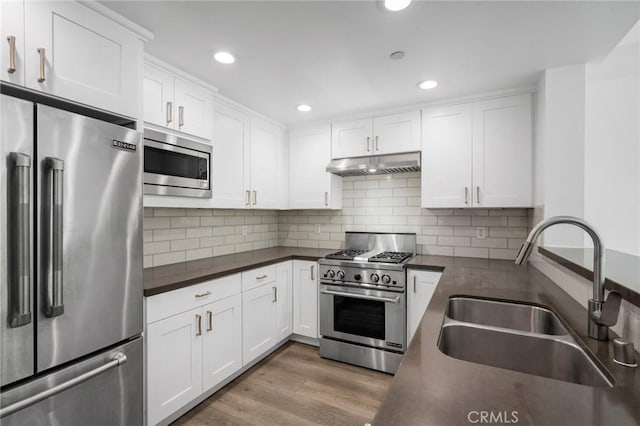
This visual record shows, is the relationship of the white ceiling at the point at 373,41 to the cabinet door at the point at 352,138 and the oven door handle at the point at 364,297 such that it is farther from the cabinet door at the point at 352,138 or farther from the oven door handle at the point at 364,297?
the oven door handle at the point at 364,297

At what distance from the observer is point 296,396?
2.20 meters

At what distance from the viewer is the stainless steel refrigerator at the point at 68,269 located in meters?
1.11

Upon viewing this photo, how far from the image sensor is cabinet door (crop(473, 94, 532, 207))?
7.86ft

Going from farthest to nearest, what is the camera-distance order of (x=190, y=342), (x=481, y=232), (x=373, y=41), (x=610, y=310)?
1. (x=481, y=232)
2. (x=190, y=342)
3. (x=373, y=41)
4. (x=610, y=310)

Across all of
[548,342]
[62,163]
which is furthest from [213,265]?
[548,342]

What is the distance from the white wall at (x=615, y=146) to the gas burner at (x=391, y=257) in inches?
53.3

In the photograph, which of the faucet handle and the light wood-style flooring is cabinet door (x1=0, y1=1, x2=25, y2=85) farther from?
the faucet handle

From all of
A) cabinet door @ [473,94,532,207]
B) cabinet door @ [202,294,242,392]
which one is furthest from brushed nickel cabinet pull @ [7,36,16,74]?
cabinet door @ [473,94,532,207]

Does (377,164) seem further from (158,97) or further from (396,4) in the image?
(158,97)

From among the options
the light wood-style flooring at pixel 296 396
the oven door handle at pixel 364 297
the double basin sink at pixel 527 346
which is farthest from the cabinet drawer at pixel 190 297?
the double basin sink at pixel 527 346

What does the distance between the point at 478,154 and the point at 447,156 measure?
247 mm

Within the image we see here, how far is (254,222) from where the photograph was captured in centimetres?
346

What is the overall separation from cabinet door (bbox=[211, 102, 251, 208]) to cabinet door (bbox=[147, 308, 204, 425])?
0.98 metres

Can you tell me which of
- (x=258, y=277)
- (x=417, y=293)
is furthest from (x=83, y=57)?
(x=417, y=293)
